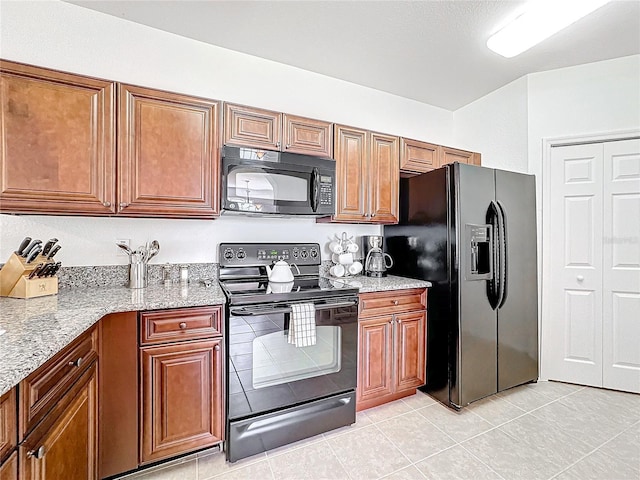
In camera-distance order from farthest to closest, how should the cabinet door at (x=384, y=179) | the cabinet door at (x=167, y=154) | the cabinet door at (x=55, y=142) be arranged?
the cabinet door at (x=384, y=179)
the cabinet door at (x=167, y=154)
the cabinet door at (x=55, y=142)

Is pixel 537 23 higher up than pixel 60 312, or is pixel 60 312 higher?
pixel 537 23

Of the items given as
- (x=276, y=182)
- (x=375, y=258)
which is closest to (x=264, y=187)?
(x=276, y=182)

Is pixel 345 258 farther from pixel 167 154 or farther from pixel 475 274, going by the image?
pixel 167 154

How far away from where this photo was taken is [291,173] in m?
2.18

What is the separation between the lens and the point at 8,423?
0.85 meters

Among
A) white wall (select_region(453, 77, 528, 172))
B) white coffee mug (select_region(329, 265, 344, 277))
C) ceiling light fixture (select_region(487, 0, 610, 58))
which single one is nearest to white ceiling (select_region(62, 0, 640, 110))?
ceiling light fixture (select_region(487, 0, 610, 58))

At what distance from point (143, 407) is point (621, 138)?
3841 mm

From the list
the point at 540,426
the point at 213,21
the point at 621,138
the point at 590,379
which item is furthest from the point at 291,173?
the point at 590,379

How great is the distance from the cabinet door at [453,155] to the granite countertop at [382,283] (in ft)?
3.92

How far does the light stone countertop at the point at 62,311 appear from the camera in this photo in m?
0.89

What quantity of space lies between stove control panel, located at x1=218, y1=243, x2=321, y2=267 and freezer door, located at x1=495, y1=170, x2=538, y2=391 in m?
1.52

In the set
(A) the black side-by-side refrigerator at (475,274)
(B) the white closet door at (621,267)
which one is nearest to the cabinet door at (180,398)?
(A) the black side-by-side refrigerator at (475,274)

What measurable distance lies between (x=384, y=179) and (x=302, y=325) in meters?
1.43

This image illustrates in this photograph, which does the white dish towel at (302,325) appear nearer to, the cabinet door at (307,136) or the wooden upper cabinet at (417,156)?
the cabinet door at (307,136)
